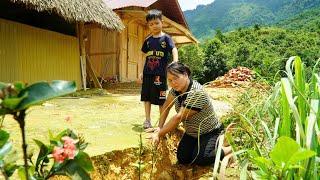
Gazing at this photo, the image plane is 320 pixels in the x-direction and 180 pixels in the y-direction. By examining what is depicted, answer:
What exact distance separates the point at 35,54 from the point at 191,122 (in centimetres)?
548

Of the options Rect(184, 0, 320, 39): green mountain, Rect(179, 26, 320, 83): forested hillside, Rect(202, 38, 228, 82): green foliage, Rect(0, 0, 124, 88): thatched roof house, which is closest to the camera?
Rect(0, 0, 124, 88): thatched roof house

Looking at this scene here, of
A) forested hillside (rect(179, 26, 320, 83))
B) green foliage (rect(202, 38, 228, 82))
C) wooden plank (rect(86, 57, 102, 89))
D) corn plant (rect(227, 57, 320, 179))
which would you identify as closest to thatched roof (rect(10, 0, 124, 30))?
wooden plank (rect(86, 57, 102, 89))

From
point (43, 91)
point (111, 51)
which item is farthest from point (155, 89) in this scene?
point (111, 51)

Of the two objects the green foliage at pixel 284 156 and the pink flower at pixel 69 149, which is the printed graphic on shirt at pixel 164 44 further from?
the pink flower at pixel 69 149

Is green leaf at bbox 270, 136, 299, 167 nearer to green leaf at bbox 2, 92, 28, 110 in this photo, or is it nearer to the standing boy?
green leaf at bbox 2, 92, 28, 110

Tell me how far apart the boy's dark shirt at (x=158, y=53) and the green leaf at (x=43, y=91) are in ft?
10.8

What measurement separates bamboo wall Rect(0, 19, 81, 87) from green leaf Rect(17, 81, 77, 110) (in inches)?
272

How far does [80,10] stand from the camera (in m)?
7.95

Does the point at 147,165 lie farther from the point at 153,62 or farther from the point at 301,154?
the point at 301,154

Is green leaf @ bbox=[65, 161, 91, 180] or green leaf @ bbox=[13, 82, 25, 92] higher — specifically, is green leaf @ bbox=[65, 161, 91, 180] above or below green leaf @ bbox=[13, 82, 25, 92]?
below

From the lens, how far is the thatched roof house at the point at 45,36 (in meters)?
7.48

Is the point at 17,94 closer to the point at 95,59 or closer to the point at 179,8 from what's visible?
the point at 95,59

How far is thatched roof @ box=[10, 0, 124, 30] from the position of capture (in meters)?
7.05

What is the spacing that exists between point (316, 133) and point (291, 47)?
25485mm
